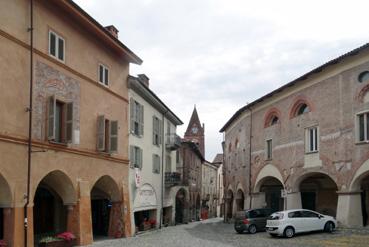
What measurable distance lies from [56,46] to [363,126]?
52.6 feet

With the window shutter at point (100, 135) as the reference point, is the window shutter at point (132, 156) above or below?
below

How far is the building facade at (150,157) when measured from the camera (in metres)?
29.5

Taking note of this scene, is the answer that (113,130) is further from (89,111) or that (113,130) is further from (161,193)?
(161,193)

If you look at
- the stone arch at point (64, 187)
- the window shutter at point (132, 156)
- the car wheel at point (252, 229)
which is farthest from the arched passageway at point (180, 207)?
the stone arch at point (64, 187)

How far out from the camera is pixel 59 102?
20453 mm

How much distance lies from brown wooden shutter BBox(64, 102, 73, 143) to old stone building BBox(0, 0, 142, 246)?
0.14ft

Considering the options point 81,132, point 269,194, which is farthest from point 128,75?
point 269,194

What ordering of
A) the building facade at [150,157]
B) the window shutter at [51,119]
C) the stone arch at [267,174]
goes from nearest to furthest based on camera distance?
1. the window shutter at [51,119]
2. the building facade at [150,157]
3. the stone arch at [267,174]

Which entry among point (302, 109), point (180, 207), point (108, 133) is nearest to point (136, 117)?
point (108, 133)

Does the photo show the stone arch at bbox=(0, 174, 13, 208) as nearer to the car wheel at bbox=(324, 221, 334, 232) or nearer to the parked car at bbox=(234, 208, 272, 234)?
the car wheel at bbox=(324, 221, 334, 232)

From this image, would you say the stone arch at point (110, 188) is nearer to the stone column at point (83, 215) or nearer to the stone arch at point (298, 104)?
the stone column at point (83, 215)

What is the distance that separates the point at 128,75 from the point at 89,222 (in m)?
9.62

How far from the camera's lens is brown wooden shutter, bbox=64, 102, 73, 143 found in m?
20.4

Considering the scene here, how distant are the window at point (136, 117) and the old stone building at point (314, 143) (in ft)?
32.3
